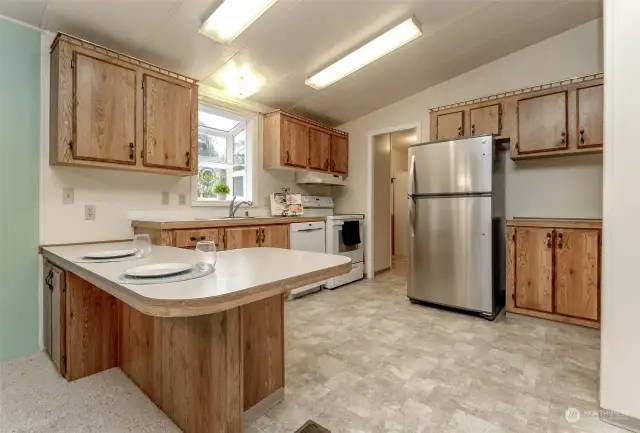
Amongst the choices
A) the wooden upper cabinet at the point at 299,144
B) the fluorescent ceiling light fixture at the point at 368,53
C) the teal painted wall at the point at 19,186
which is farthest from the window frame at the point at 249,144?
the teal painted wall at the point at 19,186

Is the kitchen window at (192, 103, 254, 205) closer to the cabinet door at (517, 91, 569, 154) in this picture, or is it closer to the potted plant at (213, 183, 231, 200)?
the potted plant at (213, 183, 231, 200)

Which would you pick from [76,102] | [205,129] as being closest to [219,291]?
[76,102]

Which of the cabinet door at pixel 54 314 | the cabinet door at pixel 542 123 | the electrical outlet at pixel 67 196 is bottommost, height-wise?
the cabinet door at pixel 54 314

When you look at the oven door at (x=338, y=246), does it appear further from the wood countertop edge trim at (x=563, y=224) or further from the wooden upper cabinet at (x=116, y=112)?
the wooden upper cabinet at (x=116, y=112)

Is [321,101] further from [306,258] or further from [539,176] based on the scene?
[306,258]

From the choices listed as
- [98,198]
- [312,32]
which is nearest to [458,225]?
[312,32]

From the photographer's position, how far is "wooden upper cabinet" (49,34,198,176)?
213 cm

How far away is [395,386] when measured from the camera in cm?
182

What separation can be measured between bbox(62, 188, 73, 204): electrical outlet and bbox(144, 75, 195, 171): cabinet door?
60 centimetres

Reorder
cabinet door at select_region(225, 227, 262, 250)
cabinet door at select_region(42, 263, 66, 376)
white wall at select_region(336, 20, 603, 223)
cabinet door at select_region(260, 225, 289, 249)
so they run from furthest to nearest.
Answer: cabinet door at select_region(260, 225, 289, 249)
white wall at select_region(336, 20, 603, 223)
cabinet door at select_region(225, 227, 262, 250)
cabinet door at select_region(42, 263, 66, 376)

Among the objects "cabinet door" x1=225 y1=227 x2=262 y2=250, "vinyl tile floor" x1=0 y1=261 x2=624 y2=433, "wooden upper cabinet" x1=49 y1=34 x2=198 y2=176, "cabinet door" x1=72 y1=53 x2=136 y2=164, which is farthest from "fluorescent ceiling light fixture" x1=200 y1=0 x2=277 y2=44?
"vinyl tile floor" x1=0 y1=261 x2=624 y2=433

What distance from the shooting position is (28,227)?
2211mm

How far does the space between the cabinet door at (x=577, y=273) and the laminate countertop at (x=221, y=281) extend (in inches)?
100

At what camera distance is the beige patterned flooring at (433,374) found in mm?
1525
